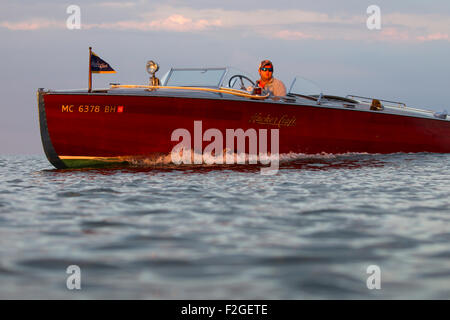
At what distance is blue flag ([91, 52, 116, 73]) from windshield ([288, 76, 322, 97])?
426cm

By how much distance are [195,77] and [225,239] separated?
23.8 ft

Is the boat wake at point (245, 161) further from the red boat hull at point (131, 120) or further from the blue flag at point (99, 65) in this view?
the blue flag at point (99, 65)

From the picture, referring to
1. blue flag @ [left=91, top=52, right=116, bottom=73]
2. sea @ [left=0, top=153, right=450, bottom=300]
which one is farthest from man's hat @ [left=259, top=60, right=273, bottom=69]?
sea @ [left=0, top=153, right=450, bottom=300]

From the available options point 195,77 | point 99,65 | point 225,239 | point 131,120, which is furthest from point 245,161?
point 225,239

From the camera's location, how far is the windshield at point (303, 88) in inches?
460

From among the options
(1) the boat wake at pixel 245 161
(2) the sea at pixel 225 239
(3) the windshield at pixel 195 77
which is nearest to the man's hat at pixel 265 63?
(3) the windshield at pixel 195 77

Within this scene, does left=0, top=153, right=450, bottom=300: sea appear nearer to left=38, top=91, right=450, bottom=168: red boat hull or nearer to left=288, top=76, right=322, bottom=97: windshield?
left=38, top=91, right=450, bottom=168: red boat hull

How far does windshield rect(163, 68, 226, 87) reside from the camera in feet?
34.0

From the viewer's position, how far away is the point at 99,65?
912cm

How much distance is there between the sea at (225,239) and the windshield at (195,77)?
3.61 metres

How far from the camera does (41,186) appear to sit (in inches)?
278
